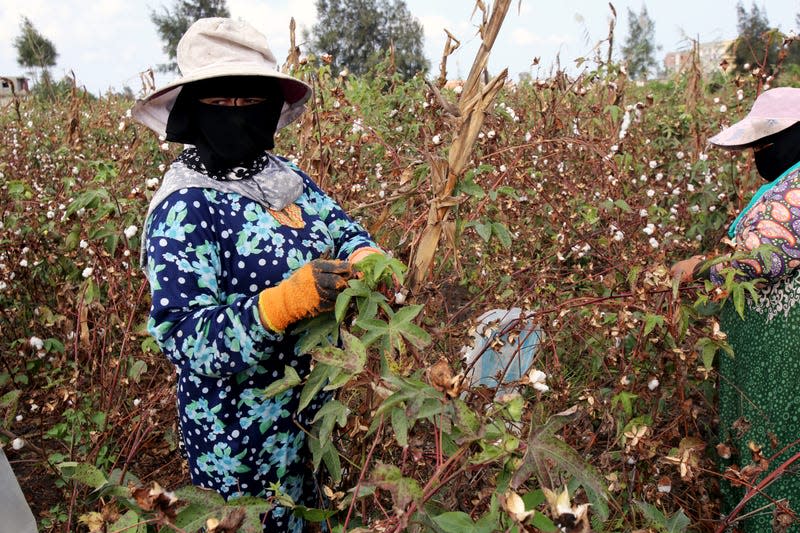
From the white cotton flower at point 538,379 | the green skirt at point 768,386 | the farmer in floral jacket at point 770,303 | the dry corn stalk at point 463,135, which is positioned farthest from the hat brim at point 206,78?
the green skirt at point 768,386

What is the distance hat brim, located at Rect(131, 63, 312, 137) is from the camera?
129cm

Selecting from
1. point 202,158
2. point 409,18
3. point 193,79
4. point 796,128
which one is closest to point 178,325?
point 202,158

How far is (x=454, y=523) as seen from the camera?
2.81 ft

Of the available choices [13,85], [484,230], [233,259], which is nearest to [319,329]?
[233,259]

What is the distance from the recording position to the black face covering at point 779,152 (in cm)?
Answer: 173

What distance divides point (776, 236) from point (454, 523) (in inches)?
49.3

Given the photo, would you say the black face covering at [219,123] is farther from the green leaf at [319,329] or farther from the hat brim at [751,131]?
the hat brim at [751,131]

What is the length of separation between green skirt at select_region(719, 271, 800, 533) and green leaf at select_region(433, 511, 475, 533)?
44.0 inches

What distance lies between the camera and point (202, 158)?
135 cm

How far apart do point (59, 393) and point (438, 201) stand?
1.72 metres

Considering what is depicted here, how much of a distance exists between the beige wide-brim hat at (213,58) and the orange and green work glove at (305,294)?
0.46 metres

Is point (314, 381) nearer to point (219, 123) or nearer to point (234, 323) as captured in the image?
point (234, 323)

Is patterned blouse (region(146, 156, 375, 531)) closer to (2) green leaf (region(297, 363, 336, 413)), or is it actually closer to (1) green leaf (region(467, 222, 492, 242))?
(2) green leaf (region(297, 363, 336, 413))

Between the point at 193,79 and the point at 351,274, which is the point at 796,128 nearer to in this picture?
the point at 351,274
